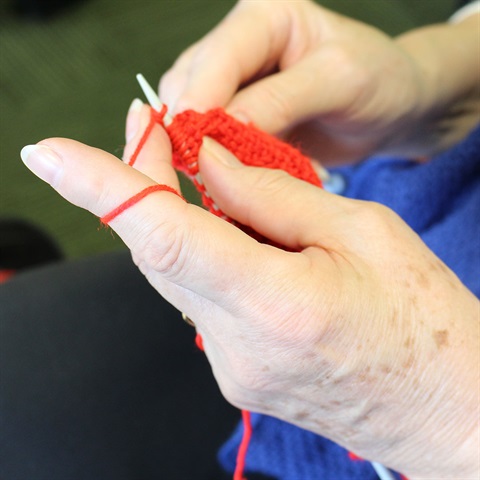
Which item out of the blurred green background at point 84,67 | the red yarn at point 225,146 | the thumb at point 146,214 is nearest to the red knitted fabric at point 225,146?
the red yarn at point 225,146

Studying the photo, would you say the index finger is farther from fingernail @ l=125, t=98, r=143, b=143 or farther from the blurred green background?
the blurred green background

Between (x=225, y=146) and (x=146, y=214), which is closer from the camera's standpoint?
(x=146, y=214)

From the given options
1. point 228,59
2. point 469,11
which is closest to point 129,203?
point 228,59

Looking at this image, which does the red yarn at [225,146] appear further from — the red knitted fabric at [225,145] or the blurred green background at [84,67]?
the blurred green background at [84,67]

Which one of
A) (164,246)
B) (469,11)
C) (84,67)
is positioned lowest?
(469,11)

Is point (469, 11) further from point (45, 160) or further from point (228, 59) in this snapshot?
point (45, 160)
